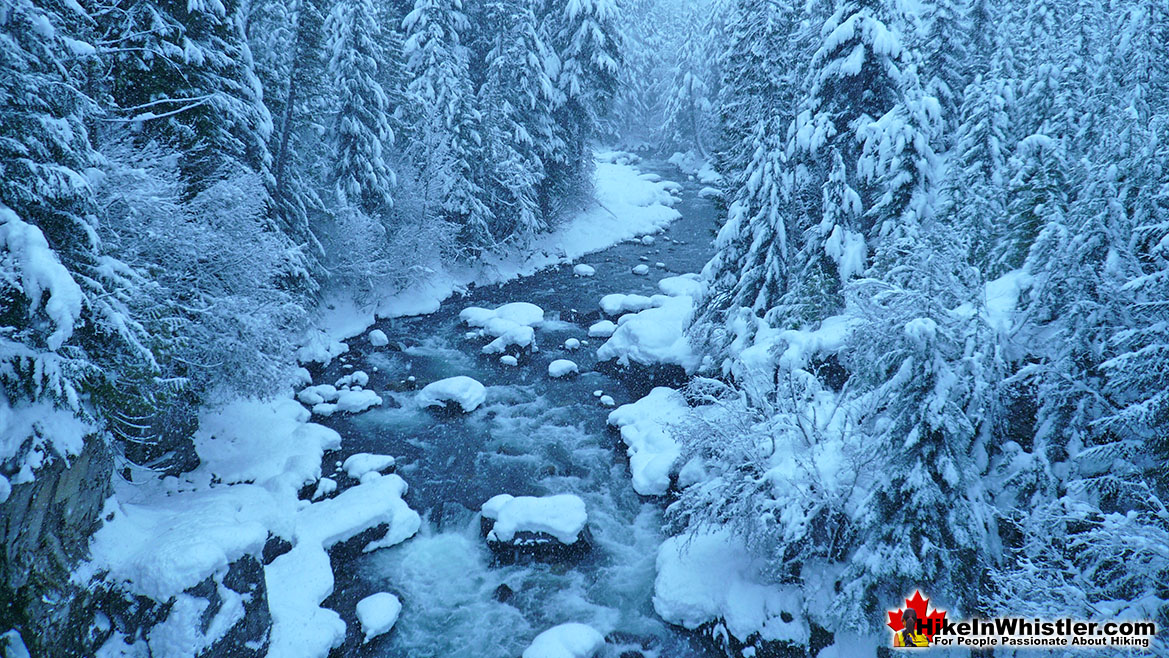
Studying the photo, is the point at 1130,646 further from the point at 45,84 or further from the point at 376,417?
the point at 376,417

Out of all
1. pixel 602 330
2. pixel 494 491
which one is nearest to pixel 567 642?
pixel 494 491

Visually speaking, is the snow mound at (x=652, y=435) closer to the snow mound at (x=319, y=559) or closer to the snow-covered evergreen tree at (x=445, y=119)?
the snow mound at (x=319, y=559)

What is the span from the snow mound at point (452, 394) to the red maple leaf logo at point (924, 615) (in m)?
11.9

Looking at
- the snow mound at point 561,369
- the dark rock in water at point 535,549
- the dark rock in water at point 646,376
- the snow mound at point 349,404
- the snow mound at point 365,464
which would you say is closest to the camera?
the dark rock in water at point 535,549

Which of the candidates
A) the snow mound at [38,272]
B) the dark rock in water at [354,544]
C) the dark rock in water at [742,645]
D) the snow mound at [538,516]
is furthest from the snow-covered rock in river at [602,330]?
the snow mound at [38,272]

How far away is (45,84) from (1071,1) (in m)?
34.3

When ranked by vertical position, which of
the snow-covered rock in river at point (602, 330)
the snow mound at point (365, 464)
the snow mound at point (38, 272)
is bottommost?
the snow mound at point (365, 464)

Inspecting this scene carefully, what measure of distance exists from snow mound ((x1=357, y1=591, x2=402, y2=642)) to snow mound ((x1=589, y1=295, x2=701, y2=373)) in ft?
35.1

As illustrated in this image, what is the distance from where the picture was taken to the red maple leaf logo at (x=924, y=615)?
8609 millimetres

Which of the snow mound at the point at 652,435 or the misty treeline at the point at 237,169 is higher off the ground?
the misty treeline at the point at 237,169

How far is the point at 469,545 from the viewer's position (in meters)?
12.6

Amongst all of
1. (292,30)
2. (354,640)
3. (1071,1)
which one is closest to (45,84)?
(354,640)

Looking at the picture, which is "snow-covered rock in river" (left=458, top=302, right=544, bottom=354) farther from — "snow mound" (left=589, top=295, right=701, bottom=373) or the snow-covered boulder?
the snow-covered boulder

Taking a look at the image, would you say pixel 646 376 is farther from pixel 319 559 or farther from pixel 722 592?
pixel 319 559
